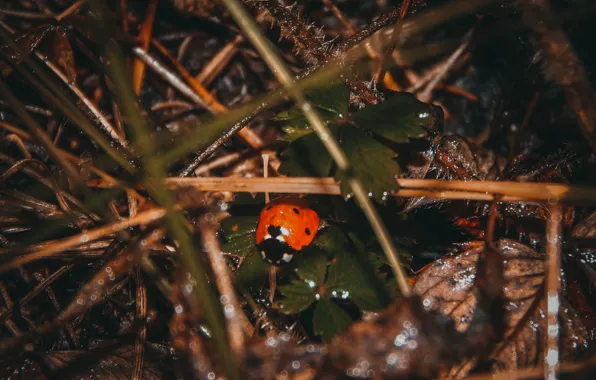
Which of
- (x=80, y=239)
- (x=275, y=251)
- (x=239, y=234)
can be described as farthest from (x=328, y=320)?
(x=80, y=239)

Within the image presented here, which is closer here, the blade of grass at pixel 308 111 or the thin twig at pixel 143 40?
the blade of grass at pixel 308 111

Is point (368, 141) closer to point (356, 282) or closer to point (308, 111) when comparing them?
point (308, 111)

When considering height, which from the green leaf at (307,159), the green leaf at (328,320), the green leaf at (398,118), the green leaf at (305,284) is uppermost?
the green leaf at (398,118)

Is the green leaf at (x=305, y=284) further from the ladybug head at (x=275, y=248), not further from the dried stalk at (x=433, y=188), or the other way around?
the dried stalk at (x=433, y=188)

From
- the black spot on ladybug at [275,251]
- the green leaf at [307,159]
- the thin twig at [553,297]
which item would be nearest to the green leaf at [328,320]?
the black spot on ladybug at [275,251]

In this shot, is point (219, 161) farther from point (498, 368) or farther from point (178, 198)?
point (498, 368)

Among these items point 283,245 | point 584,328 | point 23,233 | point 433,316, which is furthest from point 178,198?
point 584,328

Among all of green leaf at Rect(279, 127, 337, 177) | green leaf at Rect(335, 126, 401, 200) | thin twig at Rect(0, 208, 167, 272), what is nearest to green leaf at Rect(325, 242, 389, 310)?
green leaf at Rect(335, 126, 401, 200)
